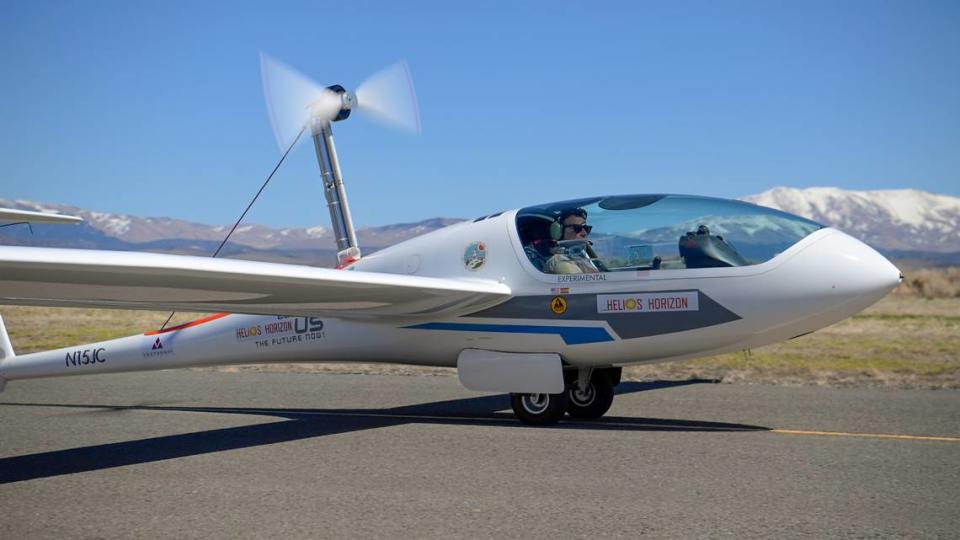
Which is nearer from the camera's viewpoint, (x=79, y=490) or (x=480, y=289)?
(x=79, y=490)

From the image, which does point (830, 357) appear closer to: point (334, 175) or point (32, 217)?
point (334, 175)

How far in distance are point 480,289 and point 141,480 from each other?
4071 mm

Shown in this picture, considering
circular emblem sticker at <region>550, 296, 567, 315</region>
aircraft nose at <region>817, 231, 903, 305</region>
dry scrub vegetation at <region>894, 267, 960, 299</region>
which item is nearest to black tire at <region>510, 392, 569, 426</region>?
circular emblem sticker at <region>550, 296, 567, 315</region>

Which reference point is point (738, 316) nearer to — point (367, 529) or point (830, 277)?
point (830, 277)

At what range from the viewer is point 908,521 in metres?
5.55

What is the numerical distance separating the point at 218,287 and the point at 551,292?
3.50m

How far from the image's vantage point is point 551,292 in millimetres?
9852

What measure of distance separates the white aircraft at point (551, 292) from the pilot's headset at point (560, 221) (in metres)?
0.01

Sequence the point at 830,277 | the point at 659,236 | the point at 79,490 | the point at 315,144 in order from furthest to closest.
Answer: the point at 315,144, the point at 659,236, the point at 830,277, the point at 79,490

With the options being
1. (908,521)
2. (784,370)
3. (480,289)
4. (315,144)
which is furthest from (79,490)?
(784,370)

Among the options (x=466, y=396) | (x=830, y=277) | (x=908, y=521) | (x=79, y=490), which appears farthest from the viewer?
(x=466, y=396)

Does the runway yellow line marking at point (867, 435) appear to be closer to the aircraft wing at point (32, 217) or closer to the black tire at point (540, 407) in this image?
the black tire at point (540, 407)

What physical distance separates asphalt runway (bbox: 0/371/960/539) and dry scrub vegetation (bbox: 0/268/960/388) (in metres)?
2.41

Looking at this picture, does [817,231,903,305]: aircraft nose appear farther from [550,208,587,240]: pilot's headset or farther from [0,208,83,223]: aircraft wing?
[0,208,83,223]: aircraft wing
